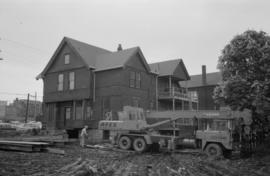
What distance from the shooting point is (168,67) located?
36.9 metres

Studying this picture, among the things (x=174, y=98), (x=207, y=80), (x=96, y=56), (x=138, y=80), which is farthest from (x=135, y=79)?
(x=207, y=80)

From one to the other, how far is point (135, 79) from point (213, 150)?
1511 cm

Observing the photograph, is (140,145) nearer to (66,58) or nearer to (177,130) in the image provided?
(177,130)

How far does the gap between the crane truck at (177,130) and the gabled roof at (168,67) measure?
13748 millimetres

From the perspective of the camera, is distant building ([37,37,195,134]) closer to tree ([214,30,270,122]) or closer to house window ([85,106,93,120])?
house window ([85,106,93,120])

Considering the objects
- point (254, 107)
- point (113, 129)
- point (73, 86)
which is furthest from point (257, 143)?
point (73, 86)

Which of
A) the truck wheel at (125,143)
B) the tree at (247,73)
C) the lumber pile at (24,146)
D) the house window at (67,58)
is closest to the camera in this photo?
the tree at (247,73)

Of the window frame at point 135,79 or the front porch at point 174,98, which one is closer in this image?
the window frame at point 135,79

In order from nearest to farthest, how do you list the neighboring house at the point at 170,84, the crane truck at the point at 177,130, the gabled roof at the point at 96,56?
the crane truck at the point at 177,130
the gabled roof at the point at 96,56
the neighboring house at the point at 170,84

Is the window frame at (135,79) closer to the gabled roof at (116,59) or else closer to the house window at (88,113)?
the gabled roof at (116,59)

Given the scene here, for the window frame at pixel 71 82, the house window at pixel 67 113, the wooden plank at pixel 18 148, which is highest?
the window frame at pixel 71 82

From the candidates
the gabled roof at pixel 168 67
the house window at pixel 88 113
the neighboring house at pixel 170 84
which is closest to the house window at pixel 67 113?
the house window at pixel 88 113

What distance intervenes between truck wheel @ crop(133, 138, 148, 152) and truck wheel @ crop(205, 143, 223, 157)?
4.13m

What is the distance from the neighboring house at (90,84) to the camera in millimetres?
29844
